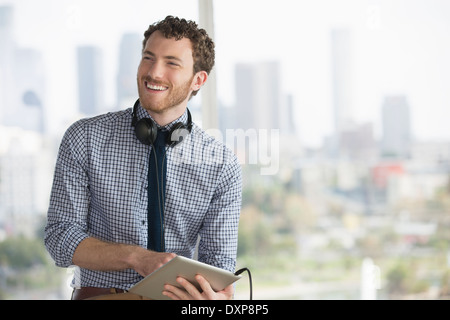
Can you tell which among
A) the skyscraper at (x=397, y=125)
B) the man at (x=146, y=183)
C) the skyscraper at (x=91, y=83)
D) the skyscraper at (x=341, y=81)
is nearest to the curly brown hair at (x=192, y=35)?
the man at (x=146, y=183)

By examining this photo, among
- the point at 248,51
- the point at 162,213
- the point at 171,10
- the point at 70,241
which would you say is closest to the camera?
the point at 70,241

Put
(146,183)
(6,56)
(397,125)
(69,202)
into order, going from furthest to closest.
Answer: (6,56) → (397,125) → (146,183) → (69,202)

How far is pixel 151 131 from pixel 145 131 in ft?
0.08

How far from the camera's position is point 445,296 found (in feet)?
8.92

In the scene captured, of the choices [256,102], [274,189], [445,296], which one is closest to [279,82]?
[256,102]

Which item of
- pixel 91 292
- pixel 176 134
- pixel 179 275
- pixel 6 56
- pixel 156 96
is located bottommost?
pixel 91 292

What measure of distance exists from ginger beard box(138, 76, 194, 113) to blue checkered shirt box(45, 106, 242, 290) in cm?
9

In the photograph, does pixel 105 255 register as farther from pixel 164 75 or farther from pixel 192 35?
pixel 192 35

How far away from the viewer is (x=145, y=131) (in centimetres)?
180

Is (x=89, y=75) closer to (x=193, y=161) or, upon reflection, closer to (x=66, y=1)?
(x=66, y=1)

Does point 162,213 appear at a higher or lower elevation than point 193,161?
lower

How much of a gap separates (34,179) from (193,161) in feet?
4.22

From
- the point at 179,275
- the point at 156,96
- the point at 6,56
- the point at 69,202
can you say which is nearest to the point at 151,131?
the point at 156,96

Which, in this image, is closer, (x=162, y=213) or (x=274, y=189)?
(x=162, y=213)
